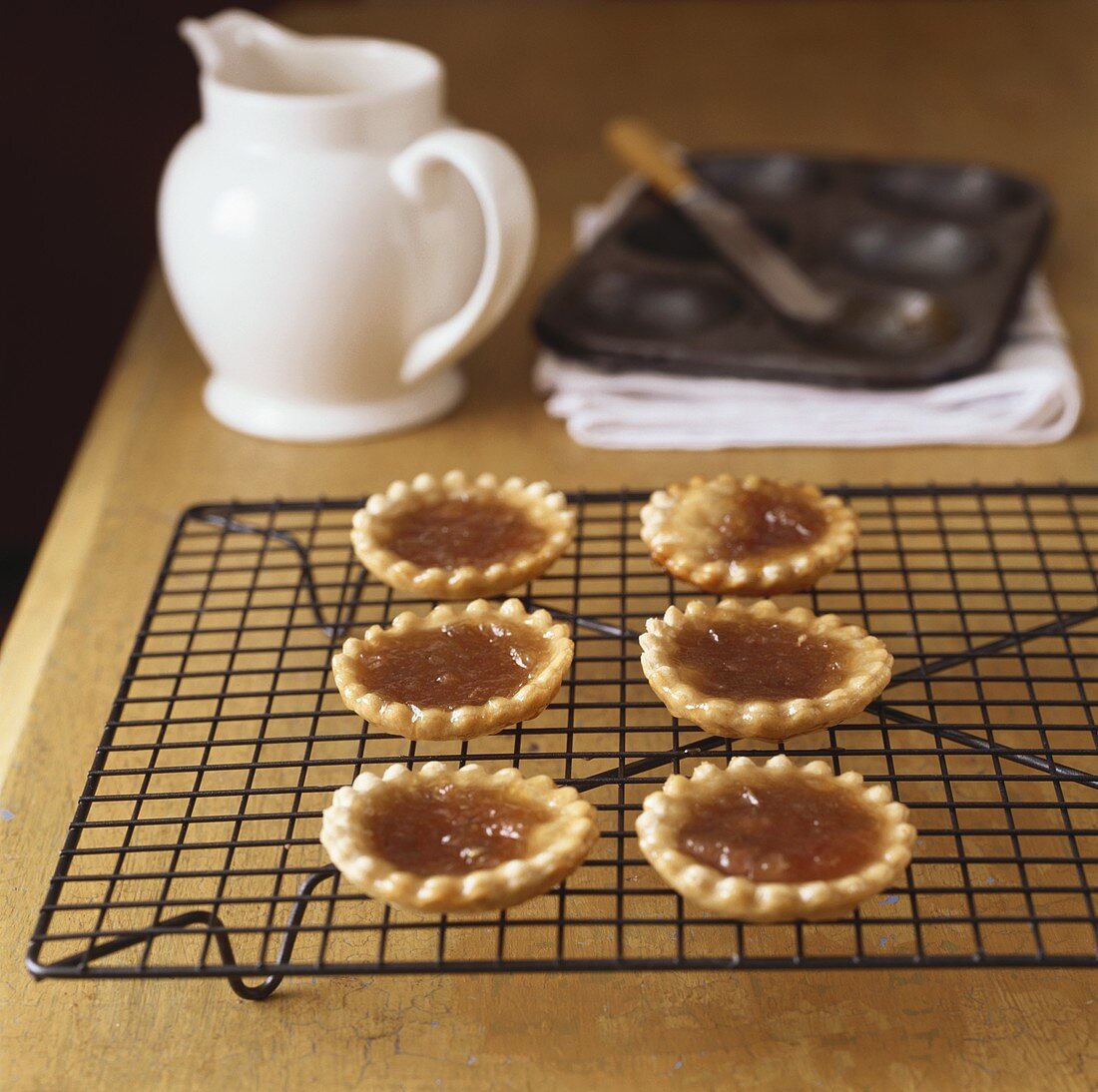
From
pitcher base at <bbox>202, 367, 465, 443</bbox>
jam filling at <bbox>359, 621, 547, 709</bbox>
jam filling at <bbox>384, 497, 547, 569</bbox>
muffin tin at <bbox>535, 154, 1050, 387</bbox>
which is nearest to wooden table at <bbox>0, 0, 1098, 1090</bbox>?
pitcher base at <bbox>202, 367, 465, 443</bbox>

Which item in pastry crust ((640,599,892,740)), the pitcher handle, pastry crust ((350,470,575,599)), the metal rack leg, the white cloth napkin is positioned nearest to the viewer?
the metal rack leg

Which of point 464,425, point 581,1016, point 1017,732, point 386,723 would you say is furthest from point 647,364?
point 581,1016

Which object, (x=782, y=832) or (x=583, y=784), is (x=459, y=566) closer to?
(x=583, y=784)

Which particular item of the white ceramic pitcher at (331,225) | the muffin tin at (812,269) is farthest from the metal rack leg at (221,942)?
the muffin tin at (812,269)

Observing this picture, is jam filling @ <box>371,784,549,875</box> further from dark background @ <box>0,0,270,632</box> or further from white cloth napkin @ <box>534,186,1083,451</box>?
dark background @ <box>0,0,270,632</box>

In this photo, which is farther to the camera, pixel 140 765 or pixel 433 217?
pixel 433 217

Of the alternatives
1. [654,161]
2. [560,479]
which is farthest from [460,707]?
[654,161]

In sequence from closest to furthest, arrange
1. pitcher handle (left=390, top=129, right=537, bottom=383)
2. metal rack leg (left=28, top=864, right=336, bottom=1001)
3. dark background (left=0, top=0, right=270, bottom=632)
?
metal rack leg (left=28, top=864, right=336, bottom=1001)
pitcher handle (left=390, top=129, right=537, bottom=383)
dark background (left=0, top=0, right=270, bottom=632)

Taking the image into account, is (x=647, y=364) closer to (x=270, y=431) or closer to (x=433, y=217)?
(x=433, y=217)
